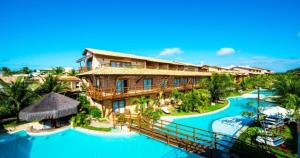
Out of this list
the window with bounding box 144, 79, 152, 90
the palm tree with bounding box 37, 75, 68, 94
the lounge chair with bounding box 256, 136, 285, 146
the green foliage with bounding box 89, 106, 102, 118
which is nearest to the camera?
the lounge chair with bounding box 256, 136, 285, 146

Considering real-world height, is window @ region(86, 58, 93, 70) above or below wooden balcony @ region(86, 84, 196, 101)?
above

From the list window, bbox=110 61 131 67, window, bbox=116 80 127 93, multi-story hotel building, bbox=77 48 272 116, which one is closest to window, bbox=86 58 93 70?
multi-story hotel building, bbox=77 48 272 116

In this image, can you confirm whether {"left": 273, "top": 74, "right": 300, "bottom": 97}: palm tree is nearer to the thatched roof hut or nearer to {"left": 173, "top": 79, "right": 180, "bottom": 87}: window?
{"left": 173, "top": 79, "right": 180, "bottom": 87}: window

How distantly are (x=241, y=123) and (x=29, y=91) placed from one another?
2442 cm

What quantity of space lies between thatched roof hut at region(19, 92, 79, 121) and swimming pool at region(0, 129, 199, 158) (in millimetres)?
1739

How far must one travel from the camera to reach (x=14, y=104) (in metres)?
18.4

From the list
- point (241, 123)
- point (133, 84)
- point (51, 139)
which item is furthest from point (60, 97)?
point (241, 123)

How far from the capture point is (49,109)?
1612 cm

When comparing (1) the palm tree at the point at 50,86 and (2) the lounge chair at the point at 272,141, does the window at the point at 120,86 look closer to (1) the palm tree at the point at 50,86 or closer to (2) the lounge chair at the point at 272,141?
(1) the palm tree at the point at 50,86

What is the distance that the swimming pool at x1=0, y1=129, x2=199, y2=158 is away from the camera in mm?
12125

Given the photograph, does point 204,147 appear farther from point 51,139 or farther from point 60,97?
point 60,97

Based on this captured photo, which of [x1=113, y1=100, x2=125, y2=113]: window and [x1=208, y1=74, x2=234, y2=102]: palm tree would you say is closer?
[x1=113, y1=100, x2=125, y2=113]: window

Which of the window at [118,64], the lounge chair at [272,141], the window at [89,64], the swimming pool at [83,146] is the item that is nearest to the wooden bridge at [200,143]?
the swimming pool at [83,146]

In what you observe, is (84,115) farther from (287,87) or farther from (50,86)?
(287,87)
